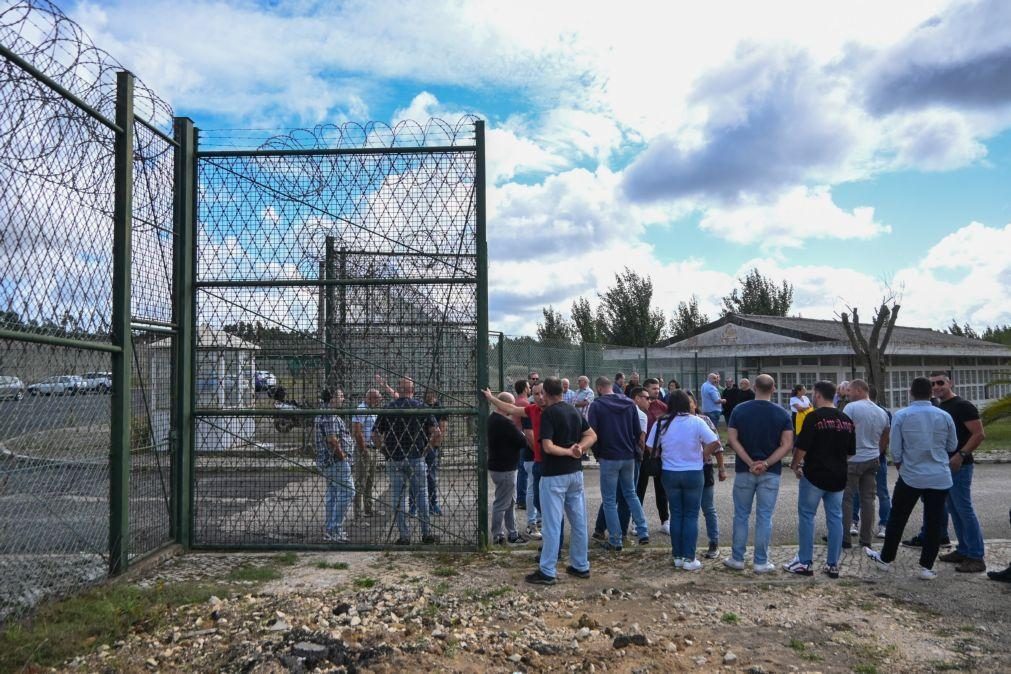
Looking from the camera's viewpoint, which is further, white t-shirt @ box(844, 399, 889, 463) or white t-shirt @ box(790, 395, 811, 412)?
white t-shirt @ box(790, 395, 811, 412)

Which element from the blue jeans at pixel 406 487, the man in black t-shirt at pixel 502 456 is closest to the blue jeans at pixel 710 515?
the man in black t-shirt at pixel 502 456

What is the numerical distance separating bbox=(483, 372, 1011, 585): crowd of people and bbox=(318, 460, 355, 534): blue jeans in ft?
4.72

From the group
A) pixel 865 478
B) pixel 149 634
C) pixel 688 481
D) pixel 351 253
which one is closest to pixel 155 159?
pixel 351 253

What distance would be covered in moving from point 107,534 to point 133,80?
372 cm

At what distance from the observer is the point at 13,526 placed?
198 inches

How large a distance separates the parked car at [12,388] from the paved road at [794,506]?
636 cm

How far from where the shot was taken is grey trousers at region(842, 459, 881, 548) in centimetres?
764

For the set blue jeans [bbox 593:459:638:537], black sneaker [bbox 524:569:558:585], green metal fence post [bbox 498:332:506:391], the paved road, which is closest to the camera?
black sneaker [bbox 524:569:558:585]

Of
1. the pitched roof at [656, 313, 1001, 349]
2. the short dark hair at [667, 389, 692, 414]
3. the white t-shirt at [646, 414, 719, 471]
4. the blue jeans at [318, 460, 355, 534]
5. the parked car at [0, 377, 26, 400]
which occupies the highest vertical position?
the pitched roof at [656, 313, 1001, 349]

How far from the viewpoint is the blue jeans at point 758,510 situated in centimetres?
683

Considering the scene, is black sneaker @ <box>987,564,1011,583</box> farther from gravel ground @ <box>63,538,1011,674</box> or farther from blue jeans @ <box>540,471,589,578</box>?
blue jeans @ <box>540,471,589,578</box>

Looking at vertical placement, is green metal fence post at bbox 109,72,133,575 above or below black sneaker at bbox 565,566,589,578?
above

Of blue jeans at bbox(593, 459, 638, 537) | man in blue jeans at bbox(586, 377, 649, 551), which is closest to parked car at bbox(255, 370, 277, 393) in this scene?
man in blue jeans at bbox(586, 377, 649, 551)

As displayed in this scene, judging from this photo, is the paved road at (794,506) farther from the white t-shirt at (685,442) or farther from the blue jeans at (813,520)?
the white t-shirt at (685,442)
